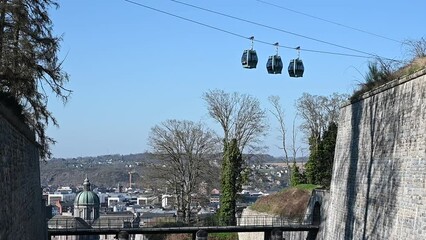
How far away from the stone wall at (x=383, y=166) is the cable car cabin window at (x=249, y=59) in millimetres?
4008

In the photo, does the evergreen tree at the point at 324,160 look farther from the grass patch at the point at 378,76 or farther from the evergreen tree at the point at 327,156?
the grass patch at the point at 378,76

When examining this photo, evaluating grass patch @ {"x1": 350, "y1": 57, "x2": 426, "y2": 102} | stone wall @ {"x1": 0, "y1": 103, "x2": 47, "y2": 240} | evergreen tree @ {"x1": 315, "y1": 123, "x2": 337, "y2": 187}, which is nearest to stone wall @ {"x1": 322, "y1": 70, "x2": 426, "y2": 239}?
grass patch @ {"x1": 350, "y1": 57, "x2": 426, "y2": 102}

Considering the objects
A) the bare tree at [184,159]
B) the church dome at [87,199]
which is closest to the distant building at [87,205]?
the church dome at [87,199]

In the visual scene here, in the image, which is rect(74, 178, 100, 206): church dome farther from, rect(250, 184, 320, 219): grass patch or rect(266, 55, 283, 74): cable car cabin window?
rect(266, 55, 283, 74): cable car cabin window

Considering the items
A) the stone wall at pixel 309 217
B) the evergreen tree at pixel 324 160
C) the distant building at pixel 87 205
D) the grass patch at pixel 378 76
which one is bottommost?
the distant building at pixel 87 205

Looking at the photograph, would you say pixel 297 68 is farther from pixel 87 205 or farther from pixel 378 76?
pixel 87 205

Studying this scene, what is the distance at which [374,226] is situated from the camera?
19.5 meters

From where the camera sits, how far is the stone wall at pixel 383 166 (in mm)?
16609

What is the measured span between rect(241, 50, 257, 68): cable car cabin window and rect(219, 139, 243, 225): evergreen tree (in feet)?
68.6

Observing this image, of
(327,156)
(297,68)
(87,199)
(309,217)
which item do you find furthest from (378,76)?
(87,199)

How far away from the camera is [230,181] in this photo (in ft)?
147

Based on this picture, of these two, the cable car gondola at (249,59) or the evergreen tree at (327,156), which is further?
the evergreen tree at (327,156)

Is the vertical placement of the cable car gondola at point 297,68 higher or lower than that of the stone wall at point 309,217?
higher

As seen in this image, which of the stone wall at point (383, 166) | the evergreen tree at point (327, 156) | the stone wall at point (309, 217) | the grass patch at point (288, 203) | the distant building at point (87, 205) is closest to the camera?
the stone wall at point (383, 166)
